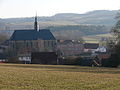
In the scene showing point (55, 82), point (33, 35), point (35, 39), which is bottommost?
point (55, 82)

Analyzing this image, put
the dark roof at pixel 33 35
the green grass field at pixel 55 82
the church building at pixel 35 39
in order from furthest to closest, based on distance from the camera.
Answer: the dark roof at pixel 33 35 < the church building at pixel 35 39 < the green grass field at pixel 55 82

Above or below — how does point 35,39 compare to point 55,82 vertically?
above

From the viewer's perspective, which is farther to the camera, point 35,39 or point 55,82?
point 35,39

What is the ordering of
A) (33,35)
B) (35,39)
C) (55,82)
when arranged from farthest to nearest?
(33,35), (35,39), (55,82)

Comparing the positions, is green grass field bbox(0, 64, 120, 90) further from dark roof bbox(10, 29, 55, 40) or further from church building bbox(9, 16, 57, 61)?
dark roof bbox(10, 29, 55, 40)

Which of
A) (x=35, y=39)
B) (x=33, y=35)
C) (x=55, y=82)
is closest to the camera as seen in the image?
(x=55, y=82)

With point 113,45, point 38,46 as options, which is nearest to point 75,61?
point 113,45

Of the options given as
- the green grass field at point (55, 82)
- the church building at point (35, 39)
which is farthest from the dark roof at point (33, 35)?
the green grass field at point (55, 82)

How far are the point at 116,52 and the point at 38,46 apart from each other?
6727 cm

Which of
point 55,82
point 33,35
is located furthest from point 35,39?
point 55,82

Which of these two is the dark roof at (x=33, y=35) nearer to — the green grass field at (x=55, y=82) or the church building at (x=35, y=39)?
the church building at (x=35, y=39)

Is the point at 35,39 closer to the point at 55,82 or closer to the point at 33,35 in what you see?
the point at 33,35

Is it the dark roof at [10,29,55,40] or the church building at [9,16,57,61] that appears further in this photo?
the dark roof at [10,29,55,40]

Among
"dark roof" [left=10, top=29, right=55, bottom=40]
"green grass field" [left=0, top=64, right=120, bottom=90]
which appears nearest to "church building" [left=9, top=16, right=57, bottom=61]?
"dark roof" [left=10, top=29, right=55, bottom=40]
